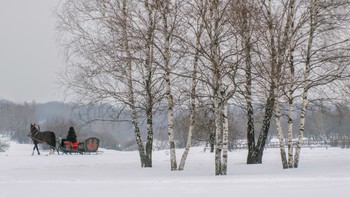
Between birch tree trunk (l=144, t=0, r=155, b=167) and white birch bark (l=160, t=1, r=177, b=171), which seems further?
birch tree trunk (l=144, t=0, r=155, b=167)

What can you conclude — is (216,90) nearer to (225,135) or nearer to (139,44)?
(225,135)

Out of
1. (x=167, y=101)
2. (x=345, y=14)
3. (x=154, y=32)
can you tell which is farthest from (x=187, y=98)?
(x=345, y=14)

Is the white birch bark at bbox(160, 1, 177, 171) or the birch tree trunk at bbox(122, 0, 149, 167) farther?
the birch tree trunk at bbox(122, 0, 149, 167)

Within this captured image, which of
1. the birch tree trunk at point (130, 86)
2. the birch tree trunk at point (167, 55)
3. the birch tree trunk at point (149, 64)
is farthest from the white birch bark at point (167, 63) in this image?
the birch tree trunk at point (130, 86)

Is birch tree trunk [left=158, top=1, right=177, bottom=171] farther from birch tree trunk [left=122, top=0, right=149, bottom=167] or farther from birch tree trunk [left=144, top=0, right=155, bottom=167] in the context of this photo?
birch tree trunk [left=122, top=0, right=149, bottom=167]

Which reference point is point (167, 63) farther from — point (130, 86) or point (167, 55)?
point (130, 86)

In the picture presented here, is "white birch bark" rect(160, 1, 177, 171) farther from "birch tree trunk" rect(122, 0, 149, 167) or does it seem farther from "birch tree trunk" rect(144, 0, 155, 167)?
"birch tree trunk" rect(122, 0, 149, 167)

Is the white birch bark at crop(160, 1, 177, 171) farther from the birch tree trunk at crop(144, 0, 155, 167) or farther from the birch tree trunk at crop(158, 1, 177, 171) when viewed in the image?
the birch tree trunk at crop(144, 0, 155, 167)

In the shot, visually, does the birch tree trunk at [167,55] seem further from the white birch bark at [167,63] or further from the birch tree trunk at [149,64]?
the birch tree trunk at [149,64]


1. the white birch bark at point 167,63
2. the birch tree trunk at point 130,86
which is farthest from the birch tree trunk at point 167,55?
the birch tree trunk at point 130,86

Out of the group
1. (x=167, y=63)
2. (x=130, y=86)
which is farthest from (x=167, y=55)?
(x=130, y=86)

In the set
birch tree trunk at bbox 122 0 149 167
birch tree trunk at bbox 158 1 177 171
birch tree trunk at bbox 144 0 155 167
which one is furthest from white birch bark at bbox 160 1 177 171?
birch tree trunk at bbox 122 0 149 167

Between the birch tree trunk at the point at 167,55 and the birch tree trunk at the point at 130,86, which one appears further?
the birch tree trunk at the point at 130,86

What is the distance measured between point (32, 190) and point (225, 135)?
702 cm
